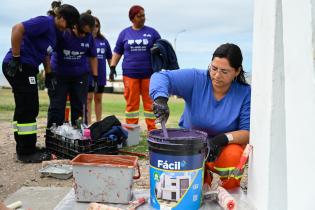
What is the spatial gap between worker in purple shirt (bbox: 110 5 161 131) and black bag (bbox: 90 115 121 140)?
3.05 feet

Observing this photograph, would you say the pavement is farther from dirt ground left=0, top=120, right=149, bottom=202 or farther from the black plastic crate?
the black plastic crate

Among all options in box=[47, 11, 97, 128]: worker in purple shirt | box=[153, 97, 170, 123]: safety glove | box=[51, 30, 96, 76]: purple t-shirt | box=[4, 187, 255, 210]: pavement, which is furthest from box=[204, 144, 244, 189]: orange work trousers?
box=[51, 30, 96, 76]: purple t-shirt

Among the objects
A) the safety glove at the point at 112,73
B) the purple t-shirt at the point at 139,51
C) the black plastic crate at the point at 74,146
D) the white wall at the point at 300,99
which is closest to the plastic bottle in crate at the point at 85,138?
the black plastic crate at the point at 74,146

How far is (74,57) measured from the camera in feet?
17.0

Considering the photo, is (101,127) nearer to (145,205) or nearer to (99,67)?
(99,67)

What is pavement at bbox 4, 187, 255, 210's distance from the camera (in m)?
2.70

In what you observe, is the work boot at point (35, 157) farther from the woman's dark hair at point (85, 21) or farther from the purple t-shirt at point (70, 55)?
the woman's dark hair at point (85, 21)

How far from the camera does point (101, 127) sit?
475 cm

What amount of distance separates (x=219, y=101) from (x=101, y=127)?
7.01ft

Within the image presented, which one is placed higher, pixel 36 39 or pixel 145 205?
pixel 36 39

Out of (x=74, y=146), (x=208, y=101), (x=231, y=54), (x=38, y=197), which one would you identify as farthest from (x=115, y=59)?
(x=231, y=54)

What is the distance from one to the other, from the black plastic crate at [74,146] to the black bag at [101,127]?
0.10 meters

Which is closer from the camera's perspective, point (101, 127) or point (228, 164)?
point (228, 164)

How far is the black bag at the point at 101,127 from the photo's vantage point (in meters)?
4.59
